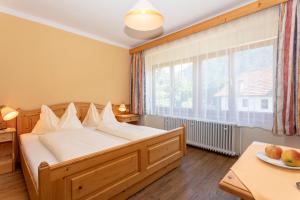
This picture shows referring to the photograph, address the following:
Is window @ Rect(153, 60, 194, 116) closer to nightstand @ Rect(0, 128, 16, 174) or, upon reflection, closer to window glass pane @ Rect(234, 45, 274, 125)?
window glass pane @ Rect(234, 45, 274, 125)

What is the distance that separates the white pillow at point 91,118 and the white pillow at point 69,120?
32 centimetres

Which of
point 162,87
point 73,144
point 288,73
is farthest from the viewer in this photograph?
point 162,87

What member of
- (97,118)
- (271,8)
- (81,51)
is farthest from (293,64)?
(81,51)

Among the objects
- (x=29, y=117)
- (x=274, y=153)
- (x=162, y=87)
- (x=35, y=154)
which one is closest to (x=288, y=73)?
(x=274, y=153)

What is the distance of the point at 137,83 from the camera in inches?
177

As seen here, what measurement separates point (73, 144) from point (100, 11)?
2.28m

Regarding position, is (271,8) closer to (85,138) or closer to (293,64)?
(293,64)

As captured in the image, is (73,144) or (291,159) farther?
(73,144)

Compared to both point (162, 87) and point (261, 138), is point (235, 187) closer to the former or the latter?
point (261, 138)

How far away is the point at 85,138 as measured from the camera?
2379mm

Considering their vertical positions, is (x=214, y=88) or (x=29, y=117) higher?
(x=214, y=88)

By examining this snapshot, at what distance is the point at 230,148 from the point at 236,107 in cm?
79

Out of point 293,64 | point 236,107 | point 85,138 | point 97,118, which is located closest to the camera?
point 293,64

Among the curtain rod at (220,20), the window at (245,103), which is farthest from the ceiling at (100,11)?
the window at (245,103)
